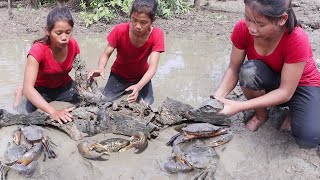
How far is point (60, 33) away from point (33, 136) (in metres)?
0.91

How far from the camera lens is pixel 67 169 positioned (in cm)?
269

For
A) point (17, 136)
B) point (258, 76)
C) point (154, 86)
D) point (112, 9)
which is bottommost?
point (154, 86)

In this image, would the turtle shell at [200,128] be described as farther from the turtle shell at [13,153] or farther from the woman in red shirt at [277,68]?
the turtle shell at [13,153]

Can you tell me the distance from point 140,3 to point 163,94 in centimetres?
145

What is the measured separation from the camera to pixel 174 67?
5367 millimetres

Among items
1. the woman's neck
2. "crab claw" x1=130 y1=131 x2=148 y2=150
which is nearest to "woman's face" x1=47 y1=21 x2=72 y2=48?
the woman's neck

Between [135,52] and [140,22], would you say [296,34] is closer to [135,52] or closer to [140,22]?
[140,22]

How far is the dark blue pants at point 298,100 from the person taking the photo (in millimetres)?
2734

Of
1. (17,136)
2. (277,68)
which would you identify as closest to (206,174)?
(277,68)

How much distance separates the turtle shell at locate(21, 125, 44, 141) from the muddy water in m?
0.14

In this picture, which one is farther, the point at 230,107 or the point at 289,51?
the point at 230,107

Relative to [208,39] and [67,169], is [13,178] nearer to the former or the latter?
[67,169]

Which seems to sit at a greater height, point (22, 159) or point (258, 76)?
point (258, 76)

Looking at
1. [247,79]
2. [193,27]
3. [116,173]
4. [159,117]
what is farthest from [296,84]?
[193,27]
